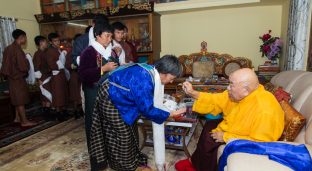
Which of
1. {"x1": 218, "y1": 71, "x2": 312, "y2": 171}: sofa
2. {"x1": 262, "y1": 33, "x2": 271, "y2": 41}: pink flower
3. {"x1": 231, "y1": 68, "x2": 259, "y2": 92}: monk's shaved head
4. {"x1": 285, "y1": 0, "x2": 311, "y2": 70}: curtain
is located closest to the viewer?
{"x1": 218, "y1": 71, "x2": 312, "y2": 171}: sofa

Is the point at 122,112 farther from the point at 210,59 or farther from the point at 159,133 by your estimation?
the point at 210,59

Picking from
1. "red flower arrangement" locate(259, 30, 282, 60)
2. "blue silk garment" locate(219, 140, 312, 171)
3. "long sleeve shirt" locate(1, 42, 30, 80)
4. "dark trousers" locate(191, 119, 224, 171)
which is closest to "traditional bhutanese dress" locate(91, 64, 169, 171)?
"dark trousers" locate(191, 119, 224, 171)

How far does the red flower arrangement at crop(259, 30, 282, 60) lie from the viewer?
12.1 ft

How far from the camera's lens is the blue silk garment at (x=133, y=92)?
5.18ft

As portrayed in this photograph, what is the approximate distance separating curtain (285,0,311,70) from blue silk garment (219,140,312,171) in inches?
73.3

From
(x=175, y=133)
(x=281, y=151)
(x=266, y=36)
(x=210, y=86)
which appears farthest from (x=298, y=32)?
(x=281, y=151)

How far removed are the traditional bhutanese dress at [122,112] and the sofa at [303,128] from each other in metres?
0.67

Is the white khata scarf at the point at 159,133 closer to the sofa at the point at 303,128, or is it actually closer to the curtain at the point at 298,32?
the sofa at the point at 303,128

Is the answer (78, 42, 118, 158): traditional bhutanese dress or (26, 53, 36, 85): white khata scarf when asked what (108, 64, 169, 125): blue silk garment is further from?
(26, 53, 36, 85): white khata scarf

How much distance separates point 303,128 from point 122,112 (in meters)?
1.32

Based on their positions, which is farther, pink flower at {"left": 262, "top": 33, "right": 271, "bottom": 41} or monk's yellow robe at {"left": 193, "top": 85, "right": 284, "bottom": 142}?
pink flower at {"left": 262, "top": 33, "right": 271, "bottom": 41}

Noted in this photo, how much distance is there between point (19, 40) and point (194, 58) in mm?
3103

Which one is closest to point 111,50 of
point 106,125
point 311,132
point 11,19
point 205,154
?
point 106,125

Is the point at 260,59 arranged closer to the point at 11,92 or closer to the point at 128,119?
the point at 128,119
